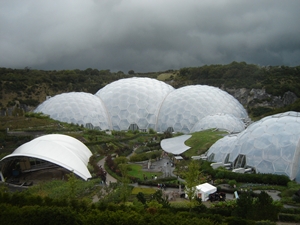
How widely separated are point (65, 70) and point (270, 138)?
81.6m

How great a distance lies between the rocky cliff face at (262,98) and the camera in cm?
5888

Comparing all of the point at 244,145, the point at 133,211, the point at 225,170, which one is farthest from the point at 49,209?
the point at 244,145

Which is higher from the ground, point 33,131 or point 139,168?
point 33,131

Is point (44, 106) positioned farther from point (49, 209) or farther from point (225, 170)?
point (49, 209)

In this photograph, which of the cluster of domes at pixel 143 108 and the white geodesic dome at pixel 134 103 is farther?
the white geodesic dome at pixel 134 103

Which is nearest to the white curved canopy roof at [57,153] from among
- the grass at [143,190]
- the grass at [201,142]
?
the grass at [143,190]

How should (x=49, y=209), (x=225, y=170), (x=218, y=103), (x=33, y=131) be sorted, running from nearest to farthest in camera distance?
(x=49, y=209)
(x=225, y=170)
(x=33, y=131)
(x=218, y=103)

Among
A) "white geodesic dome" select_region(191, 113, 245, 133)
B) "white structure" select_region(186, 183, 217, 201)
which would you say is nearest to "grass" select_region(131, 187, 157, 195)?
"white structure" select_region(186, 183, 217, 201)

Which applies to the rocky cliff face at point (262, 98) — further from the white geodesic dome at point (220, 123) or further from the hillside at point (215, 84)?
the white geodesic dome at point (220, 123)

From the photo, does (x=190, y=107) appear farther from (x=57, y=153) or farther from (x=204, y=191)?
(x=204, y=191)

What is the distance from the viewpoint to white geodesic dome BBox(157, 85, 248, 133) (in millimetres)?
44438

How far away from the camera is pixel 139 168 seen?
91.2ft

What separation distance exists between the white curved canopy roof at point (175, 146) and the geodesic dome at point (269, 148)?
521cm

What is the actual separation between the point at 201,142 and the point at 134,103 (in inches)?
706
